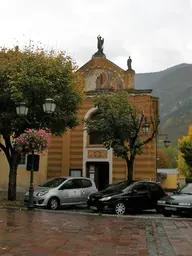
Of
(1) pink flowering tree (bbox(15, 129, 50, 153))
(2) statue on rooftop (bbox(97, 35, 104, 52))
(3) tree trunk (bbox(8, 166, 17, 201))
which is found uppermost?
(2) statue on rooftop (bbox(97, 35, 104, 52))

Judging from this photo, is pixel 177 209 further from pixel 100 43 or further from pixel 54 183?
pixel 100 43

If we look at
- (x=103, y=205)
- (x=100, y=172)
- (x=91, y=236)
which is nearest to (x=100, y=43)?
(x=100, y=172)

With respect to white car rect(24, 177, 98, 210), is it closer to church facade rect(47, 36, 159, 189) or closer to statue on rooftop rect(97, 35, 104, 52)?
church facade rect(47, 36, 159, 189)

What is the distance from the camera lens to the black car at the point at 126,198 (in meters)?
14.7

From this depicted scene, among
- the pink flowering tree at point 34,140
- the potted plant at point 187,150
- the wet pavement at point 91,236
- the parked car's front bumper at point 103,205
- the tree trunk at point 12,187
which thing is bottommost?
the wet pavement at point 91,236

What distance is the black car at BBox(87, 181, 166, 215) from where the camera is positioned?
48.1ft

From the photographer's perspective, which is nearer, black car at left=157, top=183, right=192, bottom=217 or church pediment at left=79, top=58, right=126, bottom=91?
black car at left=157, top=183, right=192, bottom=217

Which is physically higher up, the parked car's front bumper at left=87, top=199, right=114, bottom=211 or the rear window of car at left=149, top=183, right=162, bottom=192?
the rear window of car at left=149, top=183, right=162, bottom=192

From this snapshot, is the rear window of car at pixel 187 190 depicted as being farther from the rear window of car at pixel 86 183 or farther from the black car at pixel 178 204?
the rear window of car at pixel 86 183

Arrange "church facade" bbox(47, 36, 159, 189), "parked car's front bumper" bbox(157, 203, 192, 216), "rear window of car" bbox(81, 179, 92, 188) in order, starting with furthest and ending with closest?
"church facade" bbox(47, 36, 159, 189) < "rear window of car" bbox(81, 179, 92, 188) < "parked car's front bumper" bbox(157, 203, 192, 216)

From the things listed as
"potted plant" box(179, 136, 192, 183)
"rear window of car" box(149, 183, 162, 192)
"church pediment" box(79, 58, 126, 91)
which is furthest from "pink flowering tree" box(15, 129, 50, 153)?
"potted plant" box(179, 136, 192, 183)

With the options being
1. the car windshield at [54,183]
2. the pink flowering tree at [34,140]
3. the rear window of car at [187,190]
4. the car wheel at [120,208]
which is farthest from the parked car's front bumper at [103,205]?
the pink flowering tree at [34,140]

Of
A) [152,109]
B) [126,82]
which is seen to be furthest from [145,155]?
[126,82]

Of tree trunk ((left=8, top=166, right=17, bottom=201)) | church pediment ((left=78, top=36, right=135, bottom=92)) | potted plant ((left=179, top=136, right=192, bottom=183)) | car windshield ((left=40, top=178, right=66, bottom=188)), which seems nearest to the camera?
car windshield ((left=40, top=178, right=66, bottom=188))
